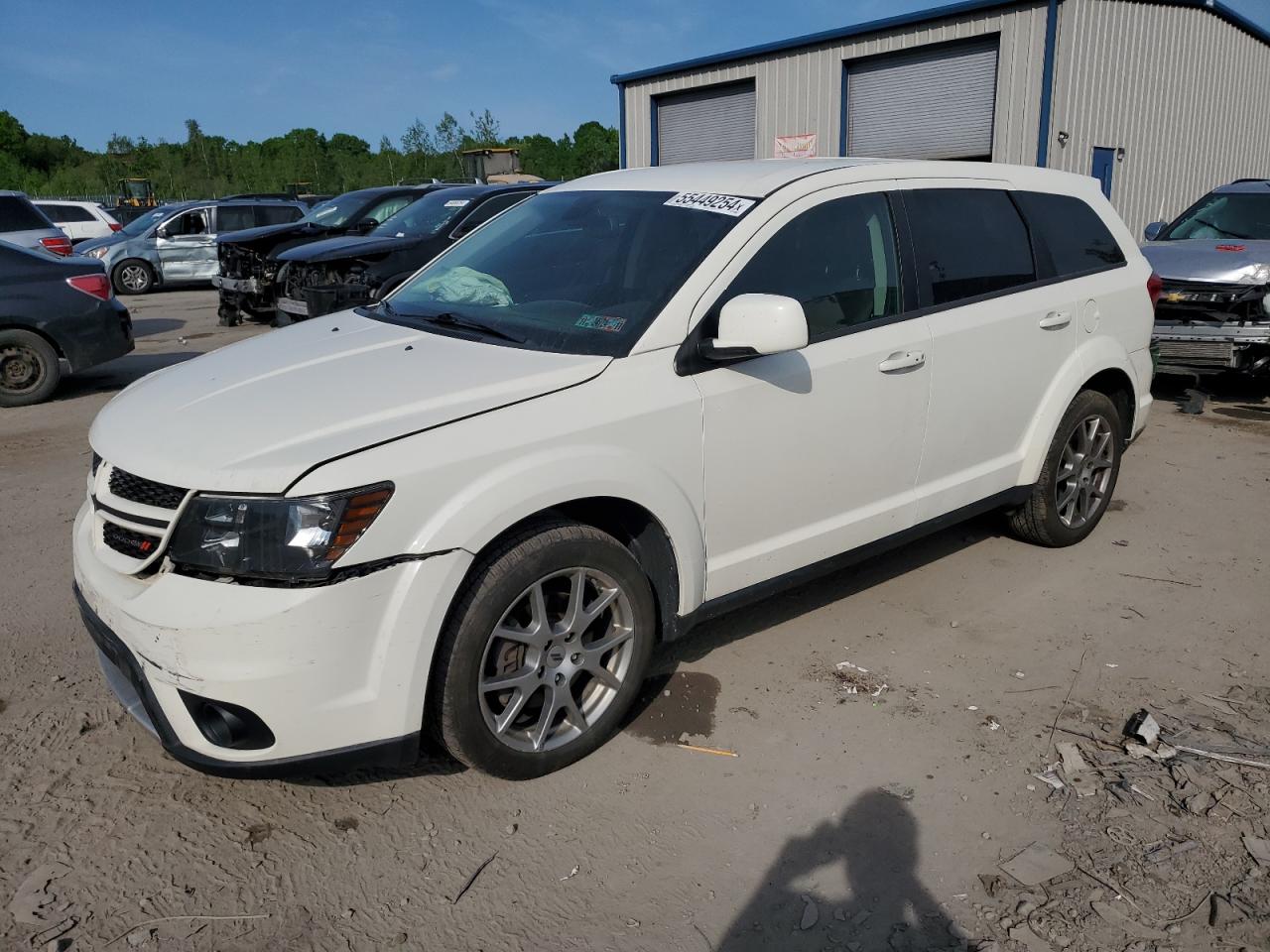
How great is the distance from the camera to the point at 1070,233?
16.1 ft

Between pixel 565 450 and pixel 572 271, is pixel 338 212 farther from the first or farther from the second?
pixel 565 450

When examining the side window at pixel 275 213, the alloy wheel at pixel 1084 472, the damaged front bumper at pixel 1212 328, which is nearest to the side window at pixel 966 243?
the alloy wheel at pixel 1084 472

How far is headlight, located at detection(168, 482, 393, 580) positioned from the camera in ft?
8.57

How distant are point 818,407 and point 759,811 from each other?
1.43 metres

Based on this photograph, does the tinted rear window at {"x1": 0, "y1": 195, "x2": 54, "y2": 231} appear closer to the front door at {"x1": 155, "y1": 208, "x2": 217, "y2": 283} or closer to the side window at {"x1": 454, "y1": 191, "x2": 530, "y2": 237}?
the front door at {"x1": 155, "y1": 208, "x2": 217, "y2": 283}

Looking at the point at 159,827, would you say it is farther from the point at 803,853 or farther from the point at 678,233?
the point at 678,233

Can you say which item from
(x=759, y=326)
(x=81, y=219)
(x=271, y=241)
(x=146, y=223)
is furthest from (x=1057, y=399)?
(x=81, y=219)

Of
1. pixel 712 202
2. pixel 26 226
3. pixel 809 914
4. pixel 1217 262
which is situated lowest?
pixel 809 914

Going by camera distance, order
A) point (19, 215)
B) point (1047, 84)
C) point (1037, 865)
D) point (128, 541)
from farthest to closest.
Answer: point (1047, 84), point (19, 215), point (128, 541), point (1037, 865)

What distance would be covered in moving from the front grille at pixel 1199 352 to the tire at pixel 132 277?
1761 cm

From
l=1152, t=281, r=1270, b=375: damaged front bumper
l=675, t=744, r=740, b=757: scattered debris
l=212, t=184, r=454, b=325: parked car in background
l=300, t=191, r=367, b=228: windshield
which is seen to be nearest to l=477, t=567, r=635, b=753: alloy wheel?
l=675, t=744, r=740, b=757: scattered debris

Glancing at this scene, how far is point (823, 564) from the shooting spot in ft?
12.8

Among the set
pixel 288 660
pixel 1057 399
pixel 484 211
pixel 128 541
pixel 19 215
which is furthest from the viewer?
pixel 19 215

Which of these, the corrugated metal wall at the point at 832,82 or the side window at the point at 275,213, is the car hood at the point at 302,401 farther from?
the side window at the point at 275,213
